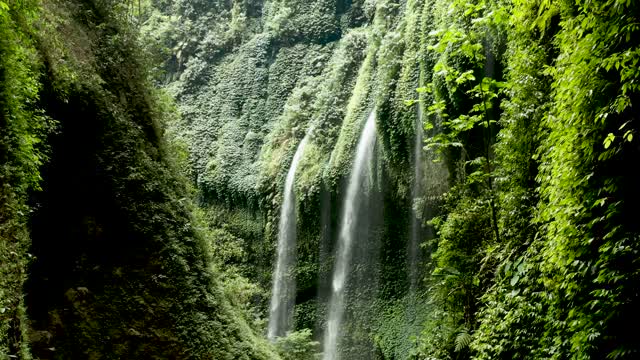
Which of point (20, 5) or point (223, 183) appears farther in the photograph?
point (223, 183)

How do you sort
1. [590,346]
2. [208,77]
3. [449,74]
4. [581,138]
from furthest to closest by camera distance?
1. [208,77]
2. [449,74]
3. [581,138]
4. [590,346]

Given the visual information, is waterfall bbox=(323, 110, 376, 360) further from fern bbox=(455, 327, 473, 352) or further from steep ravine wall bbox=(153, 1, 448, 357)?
fern bbox=(455, 327, 473, 352)

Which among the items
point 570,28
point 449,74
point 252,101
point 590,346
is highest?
point 252,101

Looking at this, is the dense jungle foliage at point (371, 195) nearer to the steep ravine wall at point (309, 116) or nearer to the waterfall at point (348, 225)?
the steep ravine wall at point (309, 116)

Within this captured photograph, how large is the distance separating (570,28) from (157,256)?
6.76 m

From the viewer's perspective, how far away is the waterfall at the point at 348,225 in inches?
596

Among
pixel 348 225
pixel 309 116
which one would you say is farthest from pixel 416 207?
pixel 309 116

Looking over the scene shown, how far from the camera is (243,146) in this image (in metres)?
21.8

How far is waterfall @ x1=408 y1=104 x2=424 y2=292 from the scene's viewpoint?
506 inches

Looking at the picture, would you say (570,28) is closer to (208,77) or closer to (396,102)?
(396,102)

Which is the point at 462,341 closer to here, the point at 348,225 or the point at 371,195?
the point at 371,195

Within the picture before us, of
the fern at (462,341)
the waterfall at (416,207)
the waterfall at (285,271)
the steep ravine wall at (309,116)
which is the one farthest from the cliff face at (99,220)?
the waterfall at (285,271)

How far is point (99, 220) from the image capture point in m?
8.36

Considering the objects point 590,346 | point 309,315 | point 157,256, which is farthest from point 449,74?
point 309,315
